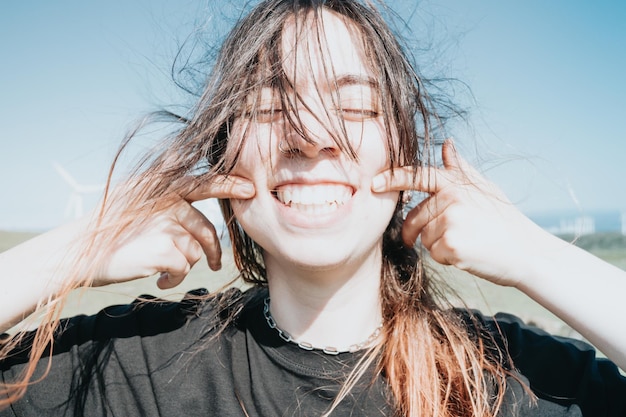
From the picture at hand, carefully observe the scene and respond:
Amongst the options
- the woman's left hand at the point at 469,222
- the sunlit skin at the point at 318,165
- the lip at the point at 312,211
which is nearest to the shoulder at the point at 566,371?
the woman's left hand at the point at 469,222

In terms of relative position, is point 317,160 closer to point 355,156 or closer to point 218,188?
point 355,156

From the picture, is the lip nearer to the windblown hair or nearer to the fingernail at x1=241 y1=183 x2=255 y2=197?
the fingernail at x1=241 y1=183 x2=255 y2=197

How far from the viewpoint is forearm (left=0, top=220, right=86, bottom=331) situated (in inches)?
74.1

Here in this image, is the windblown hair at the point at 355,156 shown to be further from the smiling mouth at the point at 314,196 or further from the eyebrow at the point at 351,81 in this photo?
the smiling mouth at the point at 314,196

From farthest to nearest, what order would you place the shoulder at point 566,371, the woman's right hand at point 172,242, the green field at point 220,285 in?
the green field at point 220,285 → the woman's right hand at point 172,242 → the shoulder at point 566,371

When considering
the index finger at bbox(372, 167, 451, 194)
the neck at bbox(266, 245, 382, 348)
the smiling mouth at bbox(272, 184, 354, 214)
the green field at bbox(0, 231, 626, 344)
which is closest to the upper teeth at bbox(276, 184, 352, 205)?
the smiling mouth at bbox(272, 184, 354, 214)

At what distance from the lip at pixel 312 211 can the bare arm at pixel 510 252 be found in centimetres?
15

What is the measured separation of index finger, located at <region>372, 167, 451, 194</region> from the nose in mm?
194

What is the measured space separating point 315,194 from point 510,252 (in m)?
0.79

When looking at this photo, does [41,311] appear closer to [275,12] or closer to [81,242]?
[81,242]

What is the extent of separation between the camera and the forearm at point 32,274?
188 cm

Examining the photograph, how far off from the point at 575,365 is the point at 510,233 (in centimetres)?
56

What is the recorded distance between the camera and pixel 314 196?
1808 mm

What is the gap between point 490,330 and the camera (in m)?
2.22
